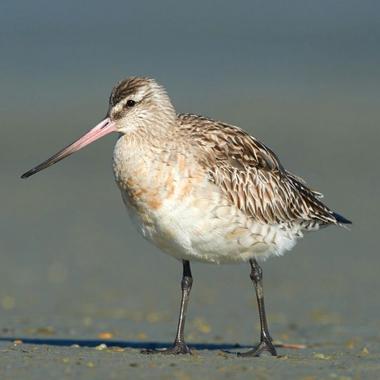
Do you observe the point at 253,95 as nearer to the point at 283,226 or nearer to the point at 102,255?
the point at 102,255

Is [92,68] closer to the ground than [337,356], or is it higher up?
higher up

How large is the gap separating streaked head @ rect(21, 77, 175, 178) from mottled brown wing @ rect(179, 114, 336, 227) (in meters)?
0.26

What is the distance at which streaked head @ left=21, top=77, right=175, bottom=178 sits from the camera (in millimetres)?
11539

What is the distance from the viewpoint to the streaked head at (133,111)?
11.5 metres

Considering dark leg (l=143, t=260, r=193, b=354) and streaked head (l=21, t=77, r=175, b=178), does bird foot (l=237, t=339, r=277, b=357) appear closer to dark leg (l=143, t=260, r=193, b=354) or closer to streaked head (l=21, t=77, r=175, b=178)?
dark leg (l=143, t=260, r=193, b=354)

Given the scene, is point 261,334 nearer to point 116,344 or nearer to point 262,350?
point 262,350

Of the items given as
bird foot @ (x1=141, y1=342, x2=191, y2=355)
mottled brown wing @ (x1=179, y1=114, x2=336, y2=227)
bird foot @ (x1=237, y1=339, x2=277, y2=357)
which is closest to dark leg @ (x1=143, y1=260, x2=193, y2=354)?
bird foot @ (x1=141, y1=342, x2=191, y2=355)

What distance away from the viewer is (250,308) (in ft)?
48.1

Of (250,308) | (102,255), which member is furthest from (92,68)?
(250,308)

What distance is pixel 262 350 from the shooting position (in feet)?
37.9

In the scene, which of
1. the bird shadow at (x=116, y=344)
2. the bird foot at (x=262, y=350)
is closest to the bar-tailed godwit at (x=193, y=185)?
the bird foot at (x=262, y=350)

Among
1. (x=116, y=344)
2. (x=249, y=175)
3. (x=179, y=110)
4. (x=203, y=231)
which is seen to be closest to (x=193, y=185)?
(x=203, y=231)

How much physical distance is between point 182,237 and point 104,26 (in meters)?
37.5

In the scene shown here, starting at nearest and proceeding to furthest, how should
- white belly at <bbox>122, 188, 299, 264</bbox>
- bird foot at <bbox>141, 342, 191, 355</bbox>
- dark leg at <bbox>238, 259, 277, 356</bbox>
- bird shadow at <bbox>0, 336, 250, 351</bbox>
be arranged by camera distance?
white belly at <bbox>122, 188, 299, 264</bbox>
bird foot at <bbox>141, 342, 191, 355</bbox>
dark leg at <bbox>238, 259, 277, 356</bbox>
bird shadow at <bbox>0, 336, 250, 351</bbox>
